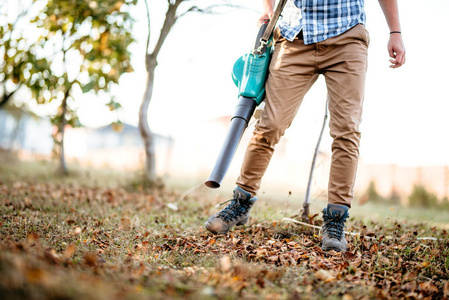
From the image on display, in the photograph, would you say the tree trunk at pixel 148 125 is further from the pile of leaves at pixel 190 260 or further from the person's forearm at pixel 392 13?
the person's forearm at pixel 392 13

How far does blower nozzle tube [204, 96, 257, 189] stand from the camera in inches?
75.5

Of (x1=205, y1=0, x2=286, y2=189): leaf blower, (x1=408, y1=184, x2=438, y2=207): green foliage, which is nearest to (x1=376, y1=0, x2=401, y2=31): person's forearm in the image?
(x1=205, y1=0, x2=286, y2=189): leaf blower

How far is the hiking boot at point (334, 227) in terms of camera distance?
1.82 metres

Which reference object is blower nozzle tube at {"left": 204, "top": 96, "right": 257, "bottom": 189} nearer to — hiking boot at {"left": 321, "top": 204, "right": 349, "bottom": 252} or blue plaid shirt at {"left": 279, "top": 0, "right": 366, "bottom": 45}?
blue plaid shirt at {"left": 279, "top": 0, "right": 366, "bottom": 45}

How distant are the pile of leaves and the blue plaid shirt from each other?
1208 mm

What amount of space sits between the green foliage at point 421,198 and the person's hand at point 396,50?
305 inches

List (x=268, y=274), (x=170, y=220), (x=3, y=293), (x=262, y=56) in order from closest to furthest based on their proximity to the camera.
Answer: (x=3, y=293), (x=268, y=274), (x=262, y=56), (x=170, y=220)

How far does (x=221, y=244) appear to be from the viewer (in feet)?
6.05

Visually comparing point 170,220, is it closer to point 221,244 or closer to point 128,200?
point 221,244

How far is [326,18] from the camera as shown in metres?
1.91

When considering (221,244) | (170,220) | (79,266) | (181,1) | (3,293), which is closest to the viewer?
(3,293)

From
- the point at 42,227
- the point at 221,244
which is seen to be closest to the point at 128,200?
the point at 42,227

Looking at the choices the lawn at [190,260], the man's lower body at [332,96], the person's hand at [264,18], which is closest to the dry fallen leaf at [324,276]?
the lawn at [190,260]

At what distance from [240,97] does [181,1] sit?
3.18 metres
